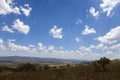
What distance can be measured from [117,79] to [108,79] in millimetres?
1185

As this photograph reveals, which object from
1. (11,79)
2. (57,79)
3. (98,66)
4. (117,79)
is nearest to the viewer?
(117,79)

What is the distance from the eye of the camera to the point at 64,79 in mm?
29406

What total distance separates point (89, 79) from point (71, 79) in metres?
2.48

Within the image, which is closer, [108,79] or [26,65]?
[108,79]

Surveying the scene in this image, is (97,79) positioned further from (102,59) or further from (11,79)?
(102,59)

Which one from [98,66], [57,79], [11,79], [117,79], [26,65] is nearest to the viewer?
[117,79]

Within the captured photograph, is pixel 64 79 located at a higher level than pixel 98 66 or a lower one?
lower

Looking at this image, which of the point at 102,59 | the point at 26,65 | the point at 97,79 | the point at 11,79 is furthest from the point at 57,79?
the point at 26,65

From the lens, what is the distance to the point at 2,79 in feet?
112

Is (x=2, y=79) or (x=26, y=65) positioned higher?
(x=26, y=65)

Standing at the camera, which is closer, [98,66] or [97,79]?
[97,79]

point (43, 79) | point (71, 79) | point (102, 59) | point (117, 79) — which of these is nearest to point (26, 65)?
point (102, 59)

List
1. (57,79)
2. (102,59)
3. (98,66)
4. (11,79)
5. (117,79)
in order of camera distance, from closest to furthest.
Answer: (117,79)
(57,79)
(11,79)
(98,66)
(102,59)

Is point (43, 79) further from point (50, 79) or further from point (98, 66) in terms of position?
point (98, 66)
